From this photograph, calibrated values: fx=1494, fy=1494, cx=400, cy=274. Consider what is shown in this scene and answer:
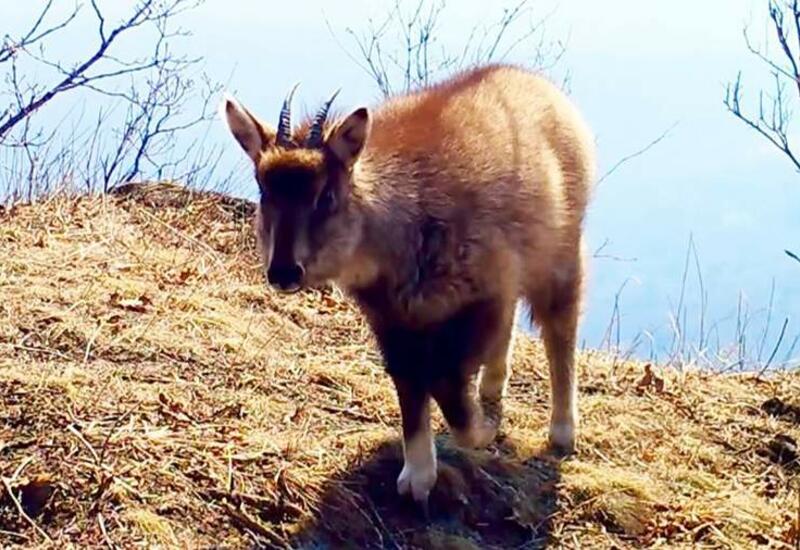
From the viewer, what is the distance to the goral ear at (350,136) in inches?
196

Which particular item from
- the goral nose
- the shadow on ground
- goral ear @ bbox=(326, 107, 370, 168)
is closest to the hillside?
the shadow on ground

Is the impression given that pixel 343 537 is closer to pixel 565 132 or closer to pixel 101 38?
pixel 565 132

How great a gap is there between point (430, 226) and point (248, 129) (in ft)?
2.34

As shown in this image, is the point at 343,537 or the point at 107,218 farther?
the point at 107,218

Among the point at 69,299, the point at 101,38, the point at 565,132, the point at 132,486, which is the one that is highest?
the point at 101,38

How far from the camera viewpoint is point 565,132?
6.11m

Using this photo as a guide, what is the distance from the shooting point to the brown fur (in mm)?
4957

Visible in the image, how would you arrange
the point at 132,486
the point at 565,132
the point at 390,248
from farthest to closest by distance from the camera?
1. the point at 565,132
2. the point at 390,248
3. the point at 132,486

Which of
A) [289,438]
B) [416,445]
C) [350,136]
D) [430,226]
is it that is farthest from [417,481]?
[350,136]

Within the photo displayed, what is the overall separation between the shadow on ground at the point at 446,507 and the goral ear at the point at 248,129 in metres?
1.18

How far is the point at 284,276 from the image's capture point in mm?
4699

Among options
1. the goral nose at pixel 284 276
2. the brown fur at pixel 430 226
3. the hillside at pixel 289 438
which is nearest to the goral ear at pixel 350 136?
the brown fur at pixel 430 226

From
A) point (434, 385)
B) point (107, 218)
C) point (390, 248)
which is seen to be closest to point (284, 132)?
point (390, 248)

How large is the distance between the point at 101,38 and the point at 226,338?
547cm
